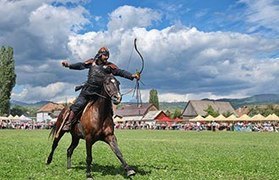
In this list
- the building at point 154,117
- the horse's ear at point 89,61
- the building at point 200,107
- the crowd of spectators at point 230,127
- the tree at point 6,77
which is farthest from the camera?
the building at point 200,107

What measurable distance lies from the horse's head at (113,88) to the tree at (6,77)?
317 ft

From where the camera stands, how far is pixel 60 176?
12805 mm

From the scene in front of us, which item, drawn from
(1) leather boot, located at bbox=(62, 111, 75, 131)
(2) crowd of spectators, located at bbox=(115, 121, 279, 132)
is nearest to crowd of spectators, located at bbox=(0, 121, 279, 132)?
(2) crowd of spectators, located at bbox=(115, 121, 279, 132)

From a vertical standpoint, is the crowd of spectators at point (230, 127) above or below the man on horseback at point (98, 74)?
below

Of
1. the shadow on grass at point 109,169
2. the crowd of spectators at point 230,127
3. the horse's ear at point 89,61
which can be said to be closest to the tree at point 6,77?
the crowd of spectators at point 230,127

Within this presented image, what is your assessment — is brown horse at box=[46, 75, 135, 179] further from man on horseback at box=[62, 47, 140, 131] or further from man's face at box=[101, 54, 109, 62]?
man's face at box=[101, 54, 109, 62]

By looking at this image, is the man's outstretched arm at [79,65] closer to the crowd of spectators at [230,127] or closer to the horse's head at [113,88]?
the horse's head at [113,88]

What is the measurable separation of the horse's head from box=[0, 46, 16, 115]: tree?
96564 mm

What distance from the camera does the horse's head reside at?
1193 centimetres

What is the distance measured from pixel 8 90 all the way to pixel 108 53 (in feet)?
318

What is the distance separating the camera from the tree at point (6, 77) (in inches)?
4102

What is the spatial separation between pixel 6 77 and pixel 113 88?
99.7 metres

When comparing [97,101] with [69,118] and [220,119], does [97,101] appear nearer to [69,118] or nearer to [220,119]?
[69,118]

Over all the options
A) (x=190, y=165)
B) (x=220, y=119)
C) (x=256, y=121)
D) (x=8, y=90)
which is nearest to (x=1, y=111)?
(x=8, y=90)
